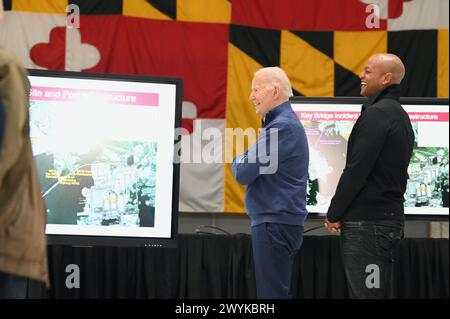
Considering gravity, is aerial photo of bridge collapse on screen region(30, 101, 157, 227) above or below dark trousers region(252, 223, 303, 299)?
above

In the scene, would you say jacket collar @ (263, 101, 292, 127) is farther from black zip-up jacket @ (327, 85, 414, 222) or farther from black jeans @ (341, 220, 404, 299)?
black jeans @ (341, 220, 404, 299)

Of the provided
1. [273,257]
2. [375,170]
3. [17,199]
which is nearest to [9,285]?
[17,199]

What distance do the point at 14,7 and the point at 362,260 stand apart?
3.27 m

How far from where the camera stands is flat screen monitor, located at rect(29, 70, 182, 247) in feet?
11.9

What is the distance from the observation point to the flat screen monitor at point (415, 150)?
4406 millimetres

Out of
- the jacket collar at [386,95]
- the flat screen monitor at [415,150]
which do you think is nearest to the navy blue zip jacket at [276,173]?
the jacket collar at [386,95]

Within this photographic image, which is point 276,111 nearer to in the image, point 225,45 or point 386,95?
point 386,95

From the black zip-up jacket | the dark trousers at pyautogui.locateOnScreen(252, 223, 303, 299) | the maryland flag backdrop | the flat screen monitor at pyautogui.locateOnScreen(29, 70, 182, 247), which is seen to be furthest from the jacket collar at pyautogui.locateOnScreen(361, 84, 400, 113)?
the maryland flag backdrop

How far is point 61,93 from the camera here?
3.65m

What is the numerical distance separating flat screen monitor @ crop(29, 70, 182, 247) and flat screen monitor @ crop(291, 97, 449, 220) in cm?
109

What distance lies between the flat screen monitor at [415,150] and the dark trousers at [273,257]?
4.40ft

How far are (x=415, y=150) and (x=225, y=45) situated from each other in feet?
5.44

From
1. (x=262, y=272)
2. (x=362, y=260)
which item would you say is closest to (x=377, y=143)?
(x=362, y=260)
